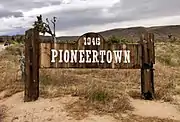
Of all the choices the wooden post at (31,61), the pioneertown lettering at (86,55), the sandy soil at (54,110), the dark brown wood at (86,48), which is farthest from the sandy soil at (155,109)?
the wooden post at (31,61)

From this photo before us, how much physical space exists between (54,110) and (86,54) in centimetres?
207

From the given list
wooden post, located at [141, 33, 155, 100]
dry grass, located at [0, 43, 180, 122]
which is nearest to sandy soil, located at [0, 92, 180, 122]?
dry grass, located at [0, 43, 180, 122]

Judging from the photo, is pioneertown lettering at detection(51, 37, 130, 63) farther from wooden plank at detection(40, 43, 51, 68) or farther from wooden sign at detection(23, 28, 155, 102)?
wooden plank at detection(40, 43, 51, 68)

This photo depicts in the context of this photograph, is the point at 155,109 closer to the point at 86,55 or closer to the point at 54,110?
the point at 86,55

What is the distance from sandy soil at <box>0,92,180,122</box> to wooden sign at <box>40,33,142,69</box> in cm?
99

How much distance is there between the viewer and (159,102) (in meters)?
10.1

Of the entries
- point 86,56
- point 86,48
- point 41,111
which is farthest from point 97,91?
point 41,111

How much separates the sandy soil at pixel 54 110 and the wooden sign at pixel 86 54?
3.23ft

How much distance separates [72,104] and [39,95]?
1.29 m

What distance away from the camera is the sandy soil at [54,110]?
8.41 m

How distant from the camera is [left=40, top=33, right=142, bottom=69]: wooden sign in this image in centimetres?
1026

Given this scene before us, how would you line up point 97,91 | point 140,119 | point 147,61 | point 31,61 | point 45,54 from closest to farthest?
point 140,119, point 97,91, point 31,61, point 45,54, point 147,61

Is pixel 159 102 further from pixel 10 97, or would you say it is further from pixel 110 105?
pixel 10 97

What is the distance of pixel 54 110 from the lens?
8.88 m
